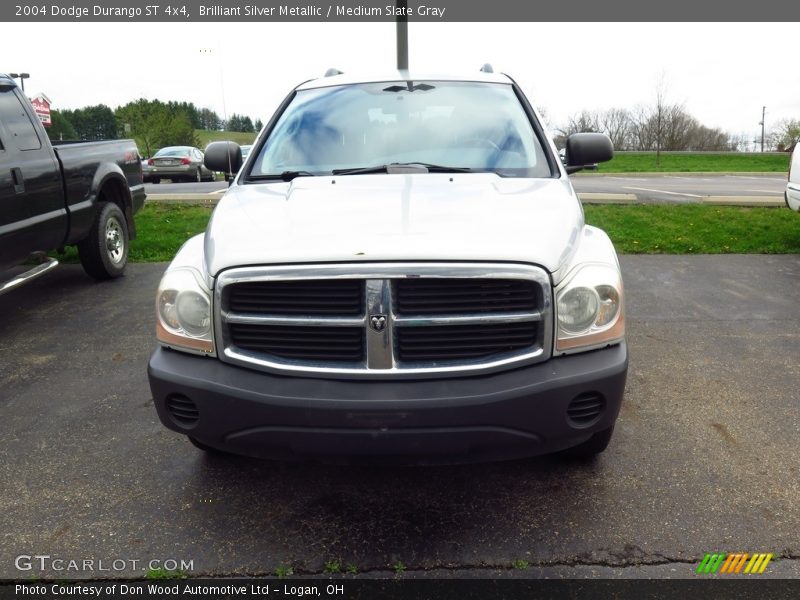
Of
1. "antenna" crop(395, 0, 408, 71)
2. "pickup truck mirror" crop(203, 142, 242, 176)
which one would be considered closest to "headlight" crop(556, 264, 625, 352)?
"pickup truck mirror" crop(203, 142, 242, 176)

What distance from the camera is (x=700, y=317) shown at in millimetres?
5559

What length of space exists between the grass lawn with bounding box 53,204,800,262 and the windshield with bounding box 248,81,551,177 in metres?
4.53

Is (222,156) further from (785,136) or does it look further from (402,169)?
(785,136)

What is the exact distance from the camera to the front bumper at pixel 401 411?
2.41 m

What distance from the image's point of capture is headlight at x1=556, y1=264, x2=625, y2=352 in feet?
8.40

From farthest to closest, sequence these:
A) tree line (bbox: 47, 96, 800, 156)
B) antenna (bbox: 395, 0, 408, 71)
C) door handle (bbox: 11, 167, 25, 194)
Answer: tree line (bbox: 47, 96, 800, 156) → antenna (bbox: 395, 0, 408, 71) → door handle (bbox: 11, 167, 25, 194)

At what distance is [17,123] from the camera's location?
575 centimetres

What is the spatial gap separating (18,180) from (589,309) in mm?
4840

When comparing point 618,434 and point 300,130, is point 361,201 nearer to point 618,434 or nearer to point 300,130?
point 300,130

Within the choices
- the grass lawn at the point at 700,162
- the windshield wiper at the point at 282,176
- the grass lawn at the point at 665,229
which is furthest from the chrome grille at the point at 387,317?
the grass lawn at the point at 700,162

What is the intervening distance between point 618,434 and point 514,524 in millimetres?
1026

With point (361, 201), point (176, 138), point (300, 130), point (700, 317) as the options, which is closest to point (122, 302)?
point (300, 130)

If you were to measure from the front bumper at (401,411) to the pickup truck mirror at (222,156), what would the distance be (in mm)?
1994

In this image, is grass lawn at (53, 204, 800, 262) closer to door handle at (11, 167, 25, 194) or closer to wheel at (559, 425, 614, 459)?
door handle at (11, 167, 25, 194)
